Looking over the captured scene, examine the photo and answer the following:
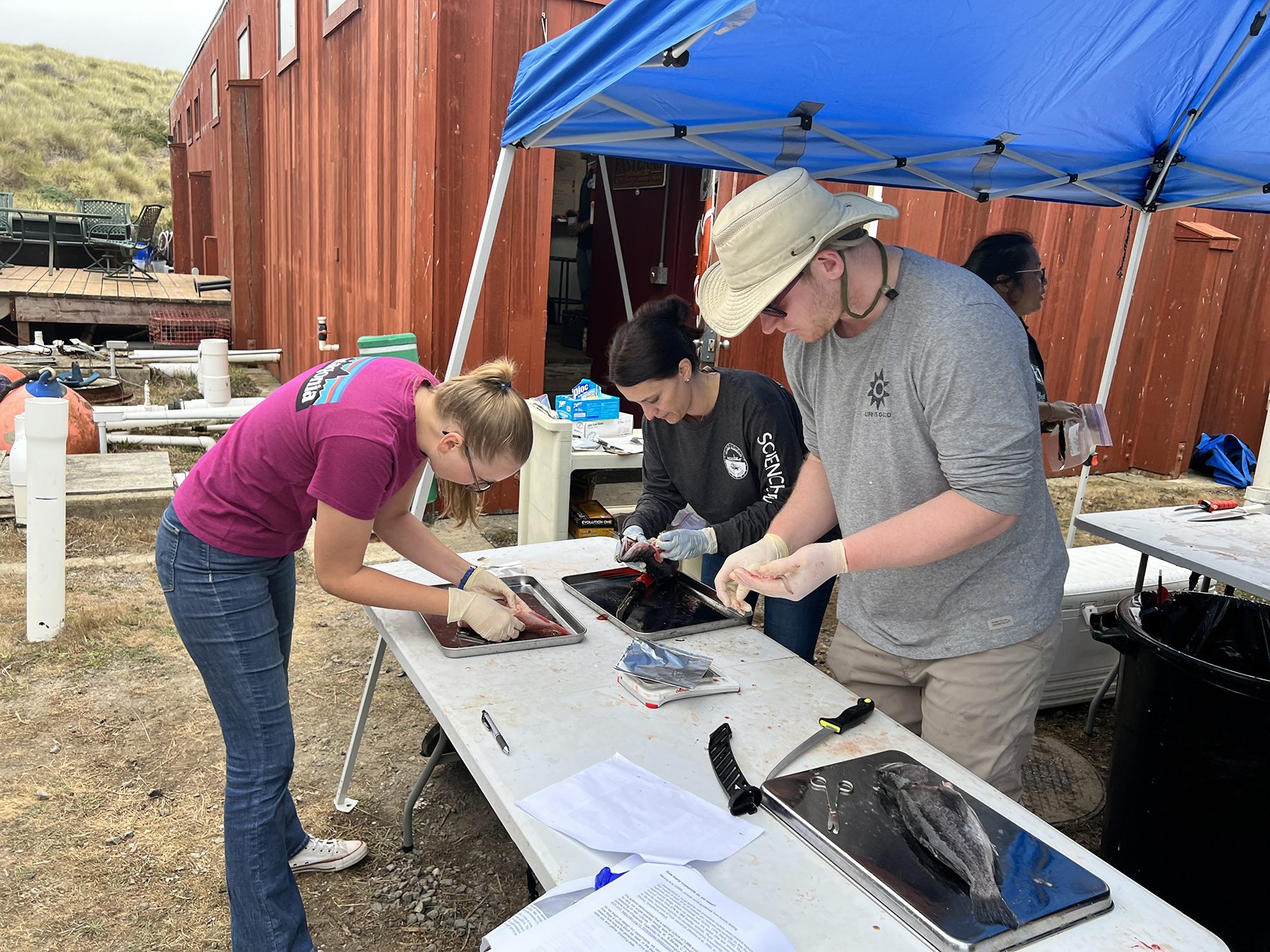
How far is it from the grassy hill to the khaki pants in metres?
32.3

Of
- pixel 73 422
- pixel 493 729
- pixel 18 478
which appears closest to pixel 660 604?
pixel 493 729

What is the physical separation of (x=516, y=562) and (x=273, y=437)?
98cm

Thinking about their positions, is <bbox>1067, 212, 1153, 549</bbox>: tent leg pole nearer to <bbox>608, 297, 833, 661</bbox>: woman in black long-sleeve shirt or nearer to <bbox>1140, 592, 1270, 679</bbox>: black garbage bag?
<bbox>1140, 592, 1270, 679</bbox>: black garbage bag

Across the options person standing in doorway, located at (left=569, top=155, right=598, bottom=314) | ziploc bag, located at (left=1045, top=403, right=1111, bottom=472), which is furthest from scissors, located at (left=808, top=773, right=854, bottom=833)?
person standing in doorway, located at (left=569, top=155, right=598, bottom=314)

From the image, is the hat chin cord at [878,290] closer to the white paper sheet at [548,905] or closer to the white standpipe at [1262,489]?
the white paper sheet at [548,905]

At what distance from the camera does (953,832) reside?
133 centimetres

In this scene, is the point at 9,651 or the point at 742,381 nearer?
the point at 742,381

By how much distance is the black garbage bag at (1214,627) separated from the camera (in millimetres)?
2555

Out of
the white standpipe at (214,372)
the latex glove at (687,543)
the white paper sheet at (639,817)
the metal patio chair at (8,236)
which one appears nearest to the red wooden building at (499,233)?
the white standpipe at (214,372)

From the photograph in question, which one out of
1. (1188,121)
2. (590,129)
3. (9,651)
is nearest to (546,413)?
(590,129)

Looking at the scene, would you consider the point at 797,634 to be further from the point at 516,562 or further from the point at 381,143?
the point at 381,143

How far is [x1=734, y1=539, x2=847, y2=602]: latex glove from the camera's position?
5.71 ft

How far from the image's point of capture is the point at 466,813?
292 cm

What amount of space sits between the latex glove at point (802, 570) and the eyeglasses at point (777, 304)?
486 millimetres
